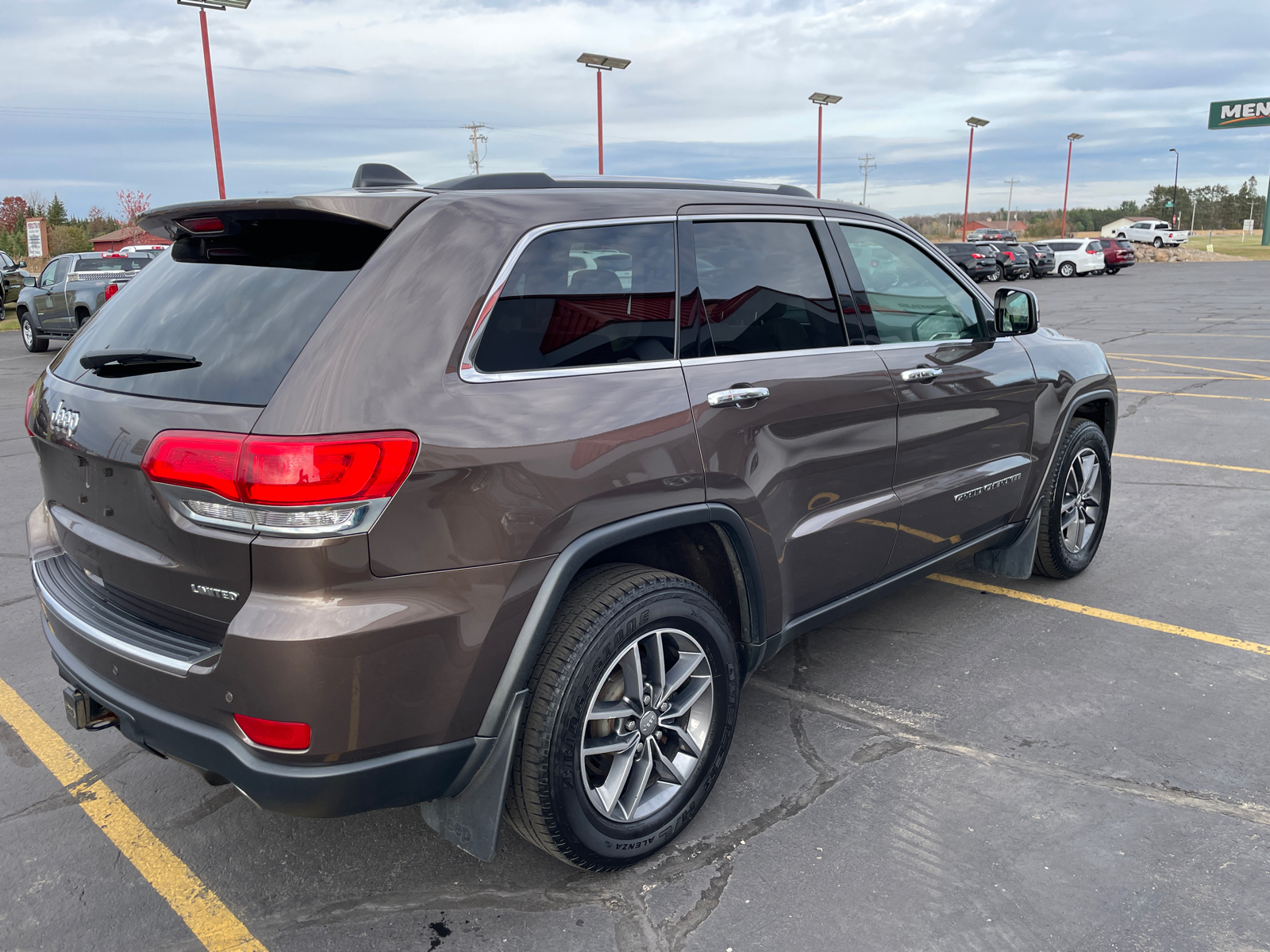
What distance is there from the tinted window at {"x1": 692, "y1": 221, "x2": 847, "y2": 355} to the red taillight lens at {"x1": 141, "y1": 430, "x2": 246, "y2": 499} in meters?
1.44

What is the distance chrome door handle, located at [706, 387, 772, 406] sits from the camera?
2.78m

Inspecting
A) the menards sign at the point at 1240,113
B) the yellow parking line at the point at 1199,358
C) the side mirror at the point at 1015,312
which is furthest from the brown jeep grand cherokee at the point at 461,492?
the menards sign at the point at 1240,113

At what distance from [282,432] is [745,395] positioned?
1.36 m

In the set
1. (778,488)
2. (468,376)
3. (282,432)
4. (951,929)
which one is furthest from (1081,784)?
(282,432)

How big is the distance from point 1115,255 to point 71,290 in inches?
1532

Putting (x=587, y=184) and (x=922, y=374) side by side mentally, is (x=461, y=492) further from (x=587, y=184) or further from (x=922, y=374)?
(x=922, y=374)

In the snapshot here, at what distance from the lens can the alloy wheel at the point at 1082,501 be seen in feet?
15.5

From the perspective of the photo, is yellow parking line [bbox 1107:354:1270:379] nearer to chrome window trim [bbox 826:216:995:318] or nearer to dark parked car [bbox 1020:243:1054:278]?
chrome window trim [bbox 826:216:995:318]

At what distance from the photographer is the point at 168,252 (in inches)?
114

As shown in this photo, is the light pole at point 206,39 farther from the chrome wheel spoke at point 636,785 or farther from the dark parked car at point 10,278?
the chrome wheel spoke at point 636,785

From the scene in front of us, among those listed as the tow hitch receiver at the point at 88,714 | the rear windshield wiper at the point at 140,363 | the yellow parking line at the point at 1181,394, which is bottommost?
the yellow parking line at the point at 1181,394

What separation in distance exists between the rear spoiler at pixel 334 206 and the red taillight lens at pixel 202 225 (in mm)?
28

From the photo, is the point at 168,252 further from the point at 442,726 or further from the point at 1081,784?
the point at 1081,784

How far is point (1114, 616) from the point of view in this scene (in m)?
4.46
